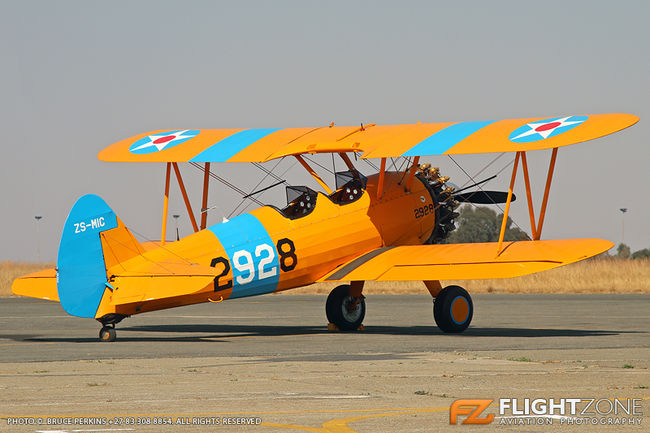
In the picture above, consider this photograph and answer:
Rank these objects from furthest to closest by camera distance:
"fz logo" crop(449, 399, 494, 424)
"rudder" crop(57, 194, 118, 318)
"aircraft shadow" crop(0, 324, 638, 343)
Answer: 1. "aircraft shadow" crop(0, 324, 638, 343)
2. "rudder" crop(57, 194, 118, 318)
3. "fz logo" crop(449, 399, 494, 424)

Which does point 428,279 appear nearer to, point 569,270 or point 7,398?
point 7,398

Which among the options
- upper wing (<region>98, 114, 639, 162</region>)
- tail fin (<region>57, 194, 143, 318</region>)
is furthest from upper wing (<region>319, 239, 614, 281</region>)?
tail fin (<region>57, 194, 143, 318</region>)

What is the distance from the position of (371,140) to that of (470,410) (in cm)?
1111

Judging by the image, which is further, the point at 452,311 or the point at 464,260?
the point at 452,311

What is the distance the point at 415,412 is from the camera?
347 inches

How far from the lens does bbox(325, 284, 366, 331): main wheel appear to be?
19.4 m

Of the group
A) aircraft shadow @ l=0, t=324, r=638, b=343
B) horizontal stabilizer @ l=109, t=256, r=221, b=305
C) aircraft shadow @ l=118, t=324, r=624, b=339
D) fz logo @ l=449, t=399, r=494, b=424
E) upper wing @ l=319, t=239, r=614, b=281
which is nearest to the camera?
fz logo @ l=449, t=399, r=494, b=424

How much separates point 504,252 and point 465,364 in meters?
5.11

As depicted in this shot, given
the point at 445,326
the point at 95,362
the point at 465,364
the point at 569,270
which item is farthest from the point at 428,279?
the point at 569,270

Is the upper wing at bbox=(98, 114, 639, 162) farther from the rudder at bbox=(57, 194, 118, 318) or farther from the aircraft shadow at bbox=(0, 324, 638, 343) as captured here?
the rudder at bbox=(57, 194, 118, 318)

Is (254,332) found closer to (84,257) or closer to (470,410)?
(84,257)

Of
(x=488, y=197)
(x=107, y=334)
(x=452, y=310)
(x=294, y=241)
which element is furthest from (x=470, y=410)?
(x=488, y=197)

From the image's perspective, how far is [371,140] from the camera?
19438 millimetres

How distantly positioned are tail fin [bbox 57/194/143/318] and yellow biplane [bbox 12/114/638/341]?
1cm
